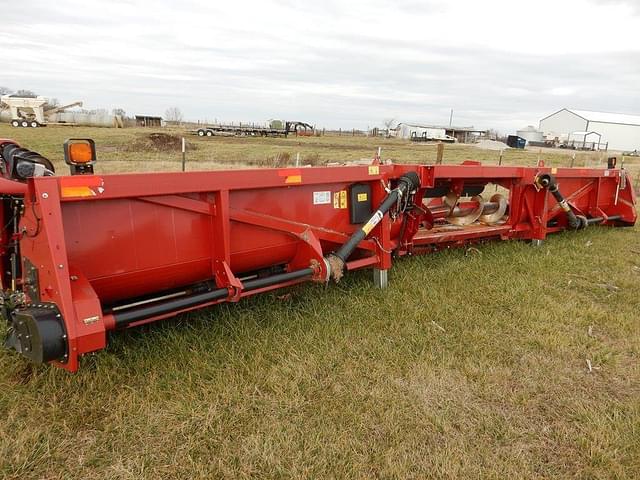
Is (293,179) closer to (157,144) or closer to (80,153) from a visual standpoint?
(80,153)

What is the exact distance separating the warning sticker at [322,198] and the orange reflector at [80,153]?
5.34ft

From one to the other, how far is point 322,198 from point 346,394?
64.5 inches

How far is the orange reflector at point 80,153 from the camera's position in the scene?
2.72 m

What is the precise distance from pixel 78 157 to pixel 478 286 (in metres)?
3.39

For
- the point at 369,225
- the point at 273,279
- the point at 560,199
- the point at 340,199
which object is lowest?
the point at 273,279

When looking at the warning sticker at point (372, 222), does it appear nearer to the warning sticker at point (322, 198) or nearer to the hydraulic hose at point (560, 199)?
the warning sticker at point (322, 198)

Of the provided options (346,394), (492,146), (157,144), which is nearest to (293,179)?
(346,394)

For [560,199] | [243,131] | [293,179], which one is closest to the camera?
[293,179]

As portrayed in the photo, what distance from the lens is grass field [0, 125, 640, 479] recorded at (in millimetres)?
2250

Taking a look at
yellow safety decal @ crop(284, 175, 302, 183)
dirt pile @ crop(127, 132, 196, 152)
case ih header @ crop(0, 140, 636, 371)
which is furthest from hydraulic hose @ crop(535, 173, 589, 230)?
dirt pile @ crop(127, 132, 196, 152)

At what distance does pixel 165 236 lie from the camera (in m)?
3.02

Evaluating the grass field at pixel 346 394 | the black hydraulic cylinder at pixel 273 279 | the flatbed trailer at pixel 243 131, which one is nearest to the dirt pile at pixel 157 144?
the flatbed trailer at pixel 243 131

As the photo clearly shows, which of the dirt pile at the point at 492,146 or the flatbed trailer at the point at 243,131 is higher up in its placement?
the flatbed trailer at the point at 243,131

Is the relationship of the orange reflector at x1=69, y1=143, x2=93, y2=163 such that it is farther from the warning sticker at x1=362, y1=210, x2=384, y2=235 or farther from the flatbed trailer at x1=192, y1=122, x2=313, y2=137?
the flatbed trailer at x1=192, y1=122, x2=313, y2=137
